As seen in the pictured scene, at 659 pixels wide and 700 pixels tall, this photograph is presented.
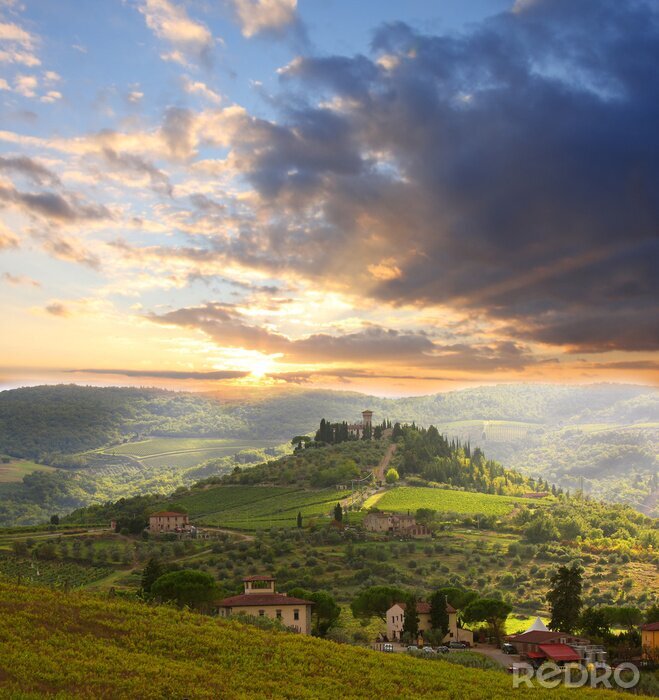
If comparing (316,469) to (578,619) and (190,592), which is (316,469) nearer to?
(578,619)

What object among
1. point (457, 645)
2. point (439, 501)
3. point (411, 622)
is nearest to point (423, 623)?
point (411, 622)

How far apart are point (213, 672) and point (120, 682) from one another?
539 centimetres

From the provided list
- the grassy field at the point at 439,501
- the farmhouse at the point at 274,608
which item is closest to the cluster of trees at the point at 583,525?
the grassy field at the point at 439,501

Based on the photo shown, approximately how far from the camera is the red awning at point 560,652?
52.8m

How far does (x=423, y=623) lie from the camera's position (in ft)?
222

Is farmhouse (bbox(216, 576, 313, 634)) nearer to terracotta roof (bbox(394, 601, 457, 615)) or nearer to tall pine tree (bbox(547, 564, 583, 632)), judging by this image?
terracotta roof (bbox(394, 601, 457, 615))

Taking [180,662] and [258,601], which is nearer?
[180,662]

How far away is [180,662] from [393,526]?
9882 cm

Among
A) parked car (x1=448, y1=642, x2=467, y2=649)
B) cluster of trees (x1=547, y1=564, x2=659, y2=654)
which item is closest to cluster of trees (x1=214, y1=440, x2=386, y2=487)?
cluster of trees (x1=547, y1=564, x2=659, y2=654)

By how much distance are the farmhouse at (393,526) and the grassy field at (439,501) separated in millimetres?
12305

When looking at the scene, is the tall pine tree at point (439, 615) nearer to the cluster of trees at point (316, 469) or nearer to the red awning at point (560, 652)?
the red awning at point (560, 652)

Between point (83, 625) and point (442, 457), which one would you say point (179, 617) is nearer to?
point (83, 625)

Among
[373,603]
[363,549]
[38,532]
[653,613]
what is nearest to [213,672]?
[373,603]

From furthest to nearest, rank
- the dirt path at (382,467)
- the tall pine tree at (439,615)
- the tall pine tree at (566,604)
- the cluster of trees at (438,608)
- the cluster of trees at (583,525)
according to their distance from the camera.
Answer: the dirt path at (382,467) < the cluster of trees at (583,525) < the tall pine tree at (439,615) < the tall pine tree at (566,604) < the cluster of trees at (438,608)
